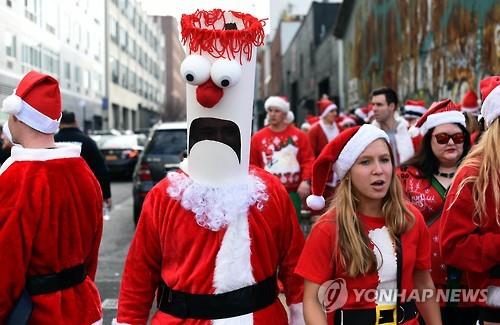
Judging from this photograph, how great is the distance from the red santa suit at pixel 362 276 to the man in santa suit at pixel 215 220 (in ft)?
0.54

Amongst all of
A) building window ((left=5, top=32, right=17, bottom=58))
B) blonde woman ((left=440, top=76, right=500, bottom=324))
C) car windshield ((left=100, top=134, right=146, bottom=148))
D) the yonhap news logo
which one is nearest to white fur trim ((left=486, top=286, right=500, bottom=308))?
blonde woman ((left=440, top=76, right=500, bottom=324))

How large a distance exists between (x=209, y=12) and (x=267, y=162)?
14.0ft

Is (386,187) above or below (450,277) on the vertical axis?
above

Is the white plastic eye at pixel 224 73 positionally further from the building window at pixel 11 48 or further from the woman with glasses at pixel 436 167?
the building window at pixel 11 48

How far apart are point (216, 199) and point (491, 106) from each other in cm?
135

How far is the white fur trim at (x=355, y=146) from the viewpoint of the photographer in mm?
2826

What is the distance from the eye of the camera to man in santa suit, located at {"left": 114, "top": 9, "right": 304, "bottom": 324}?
2.63 metres

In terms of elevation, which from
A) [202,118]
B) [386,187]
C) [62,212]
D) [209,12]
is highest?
[209,12]

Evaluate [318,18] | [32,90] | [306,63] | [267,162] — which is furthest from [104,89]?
[32,90]

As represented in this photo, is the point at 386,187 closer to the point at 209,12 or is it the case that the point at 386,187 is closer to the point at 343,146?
the point at 343,146

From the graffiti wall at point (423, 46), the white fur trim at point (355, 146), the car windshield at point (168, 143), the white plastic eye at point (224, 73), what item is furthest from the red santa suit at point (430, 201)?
the graffiti wall at point (423, 46)

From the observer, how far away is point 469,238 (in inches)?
108

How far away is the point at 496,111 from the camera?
113 inches

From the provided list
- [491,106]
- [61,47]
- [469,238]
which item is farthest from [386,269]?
[61,47]
